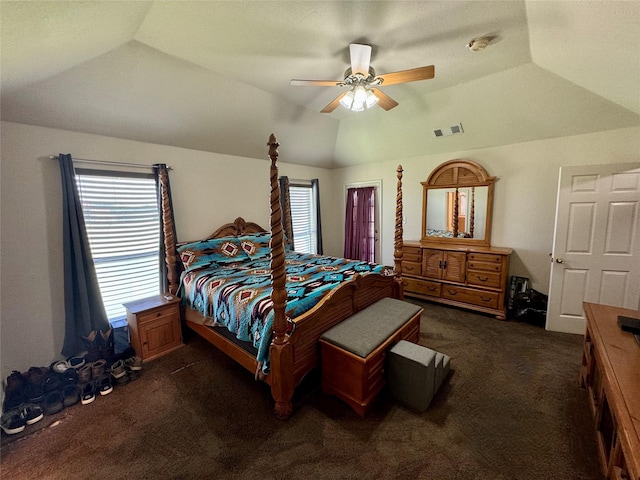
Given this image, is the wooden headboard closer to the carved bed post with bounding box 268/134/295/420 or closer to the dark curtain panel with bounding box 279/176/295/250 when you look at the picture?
the dark curtain panel with bounding box 279/176/295/250

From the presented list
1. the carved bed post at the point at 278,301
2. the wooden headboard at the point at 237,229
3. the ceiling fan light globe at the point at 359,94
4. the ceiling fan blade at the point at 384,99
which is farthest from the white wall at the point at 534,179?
the carved bed post at the point at 278,301

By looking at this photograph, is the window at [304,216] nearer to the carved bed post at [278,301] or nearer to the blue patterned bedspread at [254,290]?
the blue patterned bedspread at [254,290]

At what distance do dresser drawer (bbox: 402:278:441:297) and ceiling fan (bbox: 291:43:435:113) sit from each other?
101 inches

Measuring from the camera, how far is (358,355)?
183 centimetres

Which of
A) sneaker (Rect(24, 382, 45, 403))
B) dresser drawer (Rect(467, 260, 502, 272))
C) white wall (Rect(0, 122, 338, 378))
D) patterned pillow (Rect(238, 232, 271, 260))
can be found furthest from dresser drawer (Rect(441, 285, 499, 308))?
sneaker (Rect(24, 382, 45, 403))

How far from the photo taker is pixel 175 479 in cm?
148

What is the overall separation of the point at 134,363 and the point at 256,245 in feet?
6.50

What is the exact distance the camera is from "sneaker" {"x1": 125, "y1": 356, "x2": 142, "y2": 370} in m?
2.43

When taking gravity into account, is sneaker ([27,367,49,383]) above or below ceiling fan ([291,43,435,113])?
below

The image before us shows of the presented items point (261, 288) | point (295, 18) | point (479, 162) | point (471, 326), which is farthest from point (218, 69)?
point (471, 326)

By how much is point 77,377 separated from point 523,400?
3798mm

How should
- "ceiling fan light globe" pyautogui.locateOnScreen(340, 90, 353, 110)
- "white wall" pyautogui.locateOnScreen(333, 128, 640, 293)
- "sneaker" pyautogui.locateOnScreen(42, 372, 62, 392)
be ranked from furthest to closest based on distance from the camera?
1. "white wall" pyautogui.locateOnScreen(333, 128, 640, 293)
2. "ceiling fan light globe" pyautogui.locateOnScreen(340, 90, 353, 110)
3. "sneaker" pyautogui.locateOnScreen(42, 372, 62, 392)

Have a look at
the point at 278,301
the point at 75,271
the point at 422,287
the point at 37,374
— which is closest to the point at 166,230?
the point at 75,271

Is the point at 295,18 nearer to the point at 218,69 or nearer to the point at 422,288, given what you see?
the point at 218,69
